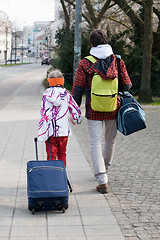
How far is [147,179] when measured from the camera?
616cm

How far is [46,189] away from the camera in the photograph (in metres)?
4.55

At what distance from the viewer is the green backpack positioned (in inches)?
200

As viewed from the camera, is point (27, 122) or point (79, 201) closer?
point (79, 201)

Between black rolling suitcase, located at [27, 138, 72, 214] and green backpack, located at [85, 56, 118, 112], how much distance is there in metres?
0.91

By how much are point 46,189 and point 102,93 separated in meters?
1.28

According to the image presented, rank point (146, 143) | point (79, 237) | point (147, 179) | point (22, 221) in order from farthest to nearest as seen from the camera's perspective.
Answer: point (146, 143), point (147, 179), point (22, 221), point (79, 237)

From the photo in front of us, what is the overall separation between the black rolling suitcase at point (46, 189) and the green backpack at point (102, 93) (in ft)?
3.00

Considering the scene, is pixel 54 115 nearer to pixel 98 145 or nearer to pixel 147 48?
pixel 98 145

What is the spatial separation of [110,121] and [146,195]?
3.24 feet

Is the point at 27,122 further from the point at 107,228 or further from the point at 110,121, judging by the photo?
the point at 107,228

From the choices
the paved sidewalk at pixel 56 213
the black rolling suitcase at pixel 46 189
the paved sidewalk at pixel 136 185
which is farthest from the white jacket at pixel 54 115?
the paved sidewalk at pixel 136 185

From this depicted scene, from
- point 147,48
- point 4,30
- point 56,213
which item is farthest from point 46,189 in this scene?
point 4,30

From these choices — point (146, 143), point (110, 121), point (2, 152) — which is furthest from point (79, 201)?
point (146, 143)

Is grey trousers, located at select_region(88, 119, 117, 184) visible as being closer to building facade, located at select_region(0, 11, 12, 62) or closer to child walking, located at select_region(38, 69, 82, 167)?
child walking, located at select_region(38, 69, 82, 167)
